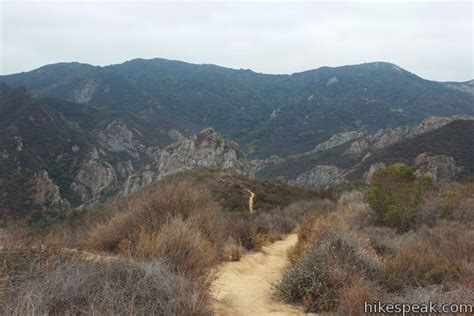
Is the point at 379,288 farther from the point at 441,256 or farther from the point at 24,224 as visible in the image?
the point at 24,224

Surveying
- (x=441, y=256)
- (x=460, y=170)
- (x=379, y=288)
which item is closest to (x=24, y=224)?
(x=379, y=288)

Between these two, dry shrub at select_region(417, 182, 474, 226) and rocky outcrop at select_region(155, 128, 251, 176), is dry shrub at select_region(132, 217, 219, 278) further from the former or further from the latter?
rocky outcrop at select_region(155, 128, 251, 176)

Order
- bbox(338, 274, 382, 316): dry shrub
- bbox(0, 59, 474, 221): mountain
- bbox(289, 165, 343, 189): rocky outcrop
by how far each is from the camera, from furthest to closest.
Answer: bbox(289, 165, 343, 189): rocky outcrop < bbox(0, 59, 474, 221): mountain < bbox(338, 274, 382, 316): dry shrub

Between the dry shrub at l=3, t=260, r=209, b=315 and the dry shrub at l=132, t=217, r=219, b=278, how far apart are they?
751mm

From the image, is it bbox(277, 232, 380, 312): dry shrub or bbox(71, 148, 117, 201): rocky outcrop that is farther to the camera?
bbox(71, 148, 117, 201): rocky outcrop

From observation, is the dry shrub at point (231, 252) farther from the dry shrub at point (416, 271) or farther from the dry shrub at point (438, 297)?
the dry shrub at point (438, 297)

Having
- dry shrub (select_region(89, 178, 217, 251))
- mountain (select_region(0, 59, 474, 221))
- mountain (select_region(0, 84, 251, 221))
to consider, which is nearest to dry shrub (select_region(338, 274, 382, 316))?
dry shrub (select_region(89, 178, 217, 251))

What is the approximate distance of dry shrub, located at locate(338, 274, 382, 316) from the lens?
18.2ft

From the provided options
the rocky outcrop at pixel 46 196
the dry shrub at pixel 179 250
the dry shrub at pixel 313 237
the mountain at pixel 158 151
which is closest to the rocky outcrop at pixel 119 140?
the mountain at pixel 158 151

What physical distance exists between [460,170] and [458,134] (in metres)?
15.1

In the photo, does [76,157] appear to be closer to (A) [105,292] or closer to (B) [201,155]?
(B) [201,155]

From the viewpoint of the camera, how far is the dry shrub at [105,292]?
180 inches

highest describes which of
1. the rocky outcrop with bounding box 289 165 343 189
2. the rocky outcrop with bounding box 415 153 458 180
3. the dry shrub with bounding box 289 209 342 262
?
the dry shrub with bounding box 289 209 342 262

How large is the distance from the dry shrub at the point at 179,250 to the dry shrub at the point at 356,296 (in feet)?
6.46
